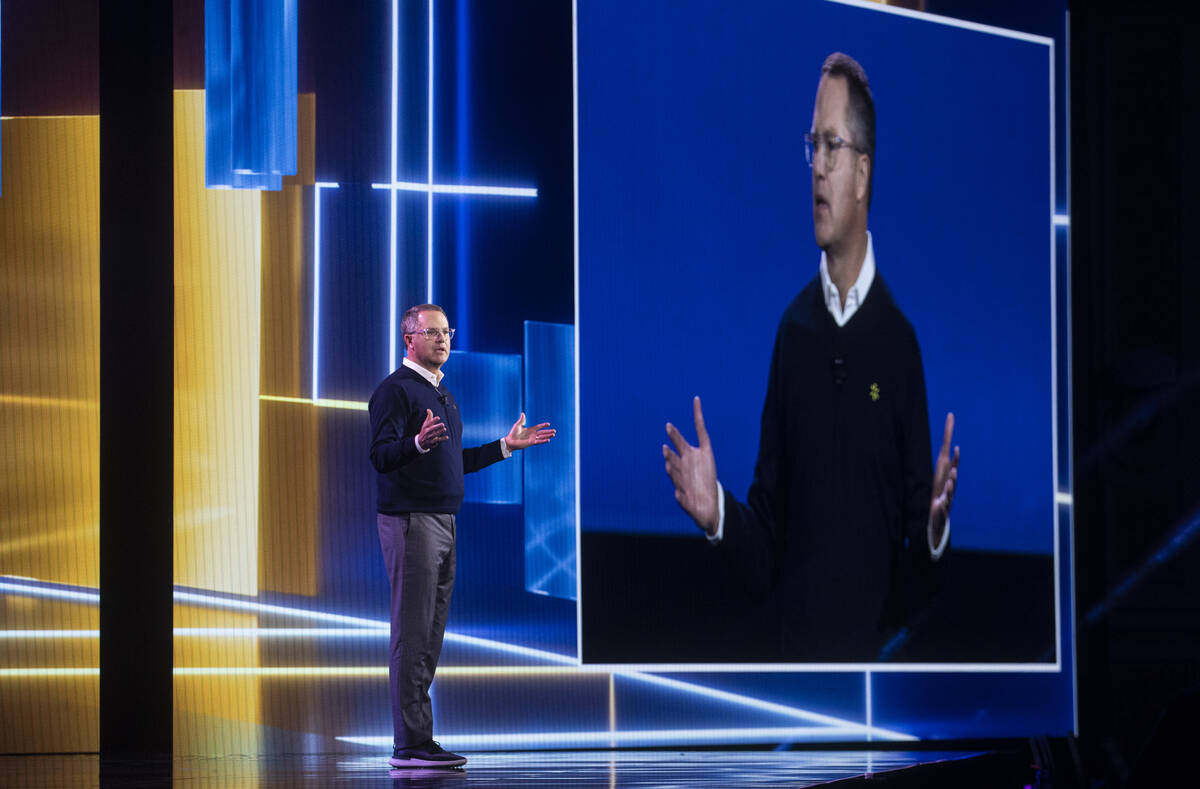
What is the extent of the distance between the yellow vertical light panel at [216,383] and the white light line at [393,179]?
47 cm

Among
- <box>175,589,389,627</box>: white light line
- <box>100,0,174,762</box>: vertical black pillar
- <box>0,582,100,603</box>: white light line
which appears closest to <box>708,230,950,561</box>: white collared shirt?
<box>175,589,389,627</box>: white light line

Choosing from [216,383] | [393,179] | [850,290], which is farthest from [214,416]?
[850,290]

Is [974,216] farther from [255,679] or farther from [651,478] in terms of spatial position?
→ [255,679]

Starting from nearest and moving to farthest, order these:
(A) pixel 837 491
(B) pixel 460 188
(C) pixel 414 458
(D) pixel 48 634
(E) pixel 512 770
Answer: (C) pixel 414 458 → (E) pixel 512 770 → (D) pixel 48 634 → (B) pixel 460 188 → (A) pixel 837 491

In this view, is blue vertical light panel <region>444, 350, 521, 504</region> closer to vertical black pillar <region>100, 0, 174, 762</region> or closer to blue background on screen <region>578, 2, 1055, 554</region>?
blue background on screen <region>578, 2, 1055, 554</region>

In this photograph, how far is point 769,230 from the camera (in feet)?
15.6

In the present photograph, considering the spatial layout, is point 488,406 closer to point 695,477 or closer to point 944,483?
point 695,477

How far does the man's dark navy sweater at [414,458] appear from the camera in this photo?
3.77m

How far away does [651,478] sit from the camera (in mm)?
4633

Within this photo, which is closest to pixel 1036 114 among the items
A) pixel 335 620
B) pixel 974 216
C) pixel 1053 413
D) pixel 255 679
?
pixel 974 216

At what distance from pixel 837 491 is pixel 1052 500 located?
0.90 meters

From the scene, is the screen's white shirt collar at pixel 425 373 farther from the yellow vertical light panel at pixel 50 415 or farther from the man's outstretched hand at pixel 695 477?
the yellow vertical light panel at pixel 50 415

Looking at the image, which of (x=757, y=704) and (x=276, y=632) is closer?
(x=276, y=632)

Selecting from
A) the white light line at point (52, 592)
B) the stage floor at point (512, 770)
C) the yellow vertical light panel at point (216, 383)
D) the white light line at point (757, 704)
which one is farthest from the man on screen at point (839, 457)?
the white light line at point (52, 592)
